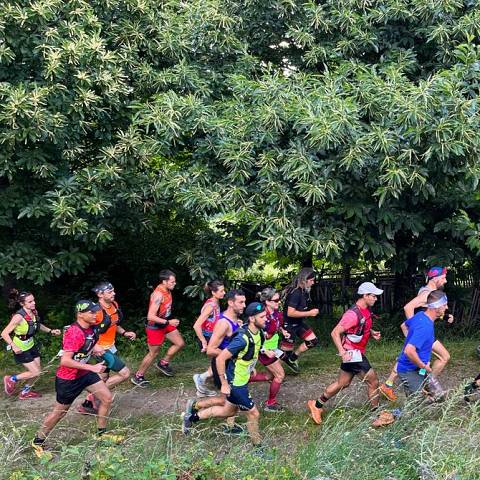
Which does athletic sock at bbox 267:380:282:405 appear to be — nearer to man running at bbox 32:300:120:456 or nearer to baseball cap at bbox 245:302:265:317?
baseball cap at bbox 245:302:265:317

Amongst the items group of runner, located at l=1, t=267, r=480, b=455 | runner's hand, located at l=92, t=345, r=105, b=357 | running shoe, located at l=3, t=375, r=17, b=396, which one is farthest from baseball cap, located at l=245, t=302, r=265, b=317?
running shoe, located at l=3, t=375, r=17, b=396

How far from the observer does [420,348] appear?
6500mm

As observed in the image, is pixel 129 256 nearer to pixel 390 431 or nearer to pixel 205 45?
pixel 205 45

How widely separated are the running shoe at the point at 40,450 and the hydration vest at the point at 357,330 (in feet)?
10.5

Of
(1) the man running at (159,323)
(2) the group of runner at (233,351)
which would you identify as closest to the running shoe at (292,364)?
(2) the group of runner at (233,351)

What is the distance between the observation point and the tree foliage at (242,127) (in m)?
7.49

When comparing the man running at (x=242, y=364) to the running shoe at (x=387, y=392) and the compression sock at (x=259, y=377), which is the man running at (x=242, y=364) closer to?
the compression sock at (x=259, y=377)

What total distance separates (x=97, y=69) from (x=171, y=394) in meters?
4.28

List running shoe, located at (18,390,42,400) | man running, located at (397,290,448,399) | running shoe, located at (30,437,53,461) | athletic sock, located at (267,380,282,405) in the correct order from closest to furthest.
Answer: running shoe, located at (30,437,53,461) < man running, located at (397,290,448,399) < athletic sock, located at (267,380,282,405) < running shoe, located at (18,390,42,400)

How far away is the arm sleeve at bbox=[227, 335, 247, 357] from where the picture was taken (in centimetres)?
630

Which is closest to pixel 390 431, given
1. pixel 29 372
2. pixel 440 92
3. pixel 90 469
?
pixel 90 469

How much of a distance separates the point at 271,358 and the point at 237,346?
1.16 m

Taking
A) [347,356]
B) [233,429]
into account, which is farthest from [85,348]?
[347,356]

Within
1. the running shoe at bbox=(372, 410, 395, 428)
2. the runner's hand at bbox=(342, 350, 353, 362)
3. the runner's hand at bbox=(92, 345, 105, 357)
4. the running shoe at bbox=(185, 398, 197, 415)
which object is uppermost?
the runner's hand at bbox=(342, 350, 353, 362)
